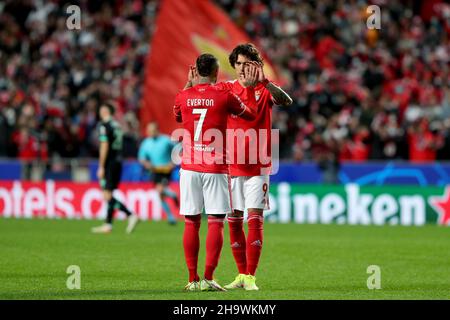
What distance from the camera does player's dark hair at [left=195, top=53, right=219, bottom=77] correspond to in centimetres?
1081

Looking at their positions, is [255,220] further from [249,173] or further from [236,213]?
[249,173]

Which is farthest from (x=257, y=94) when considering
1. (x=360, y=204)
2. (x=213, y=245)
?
(x=360, y=204)

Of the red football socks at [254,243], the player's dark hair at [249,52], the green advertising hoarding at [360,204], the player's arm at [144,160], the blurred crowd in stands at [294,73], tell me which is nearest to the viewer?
the player's dark hair at [249,52]

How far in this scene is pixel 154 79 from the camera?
24.9 metres

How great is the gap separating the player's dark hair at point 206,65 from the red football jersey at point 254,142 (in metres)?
0.44

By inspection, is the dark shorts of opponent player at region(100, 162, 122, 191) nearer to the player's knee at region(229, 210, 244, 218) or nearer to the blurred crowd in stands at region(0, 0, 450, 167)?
the blurred crowd in stands at region(0, 0, 450, 167)

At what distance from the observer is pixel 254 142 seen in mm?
11242

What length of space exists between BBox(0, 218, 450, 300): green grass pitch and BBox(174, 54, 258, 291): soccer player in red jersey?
503 millimetres

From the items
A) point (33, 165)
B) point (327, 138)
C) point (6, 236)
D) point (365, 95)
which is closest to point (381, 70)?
point (365, 95)

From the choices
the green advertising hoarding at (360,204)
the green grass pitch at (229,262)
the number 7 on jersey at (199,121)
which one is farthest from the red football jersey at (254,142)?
the green advertising hoarding at (360,204)

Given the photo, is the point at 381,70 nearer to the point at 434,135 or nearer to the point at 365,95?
the point at 365,95

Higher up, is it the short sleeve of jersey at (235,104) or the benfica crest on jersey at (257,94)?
the benfica crest on jersey at (257,94)

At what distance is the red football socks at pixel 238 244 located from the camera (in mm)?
11336

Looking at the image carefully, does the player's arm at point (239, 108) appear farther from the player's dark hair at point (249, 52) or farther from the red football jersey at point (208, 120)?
the player's dark hair at point (249, 52)
